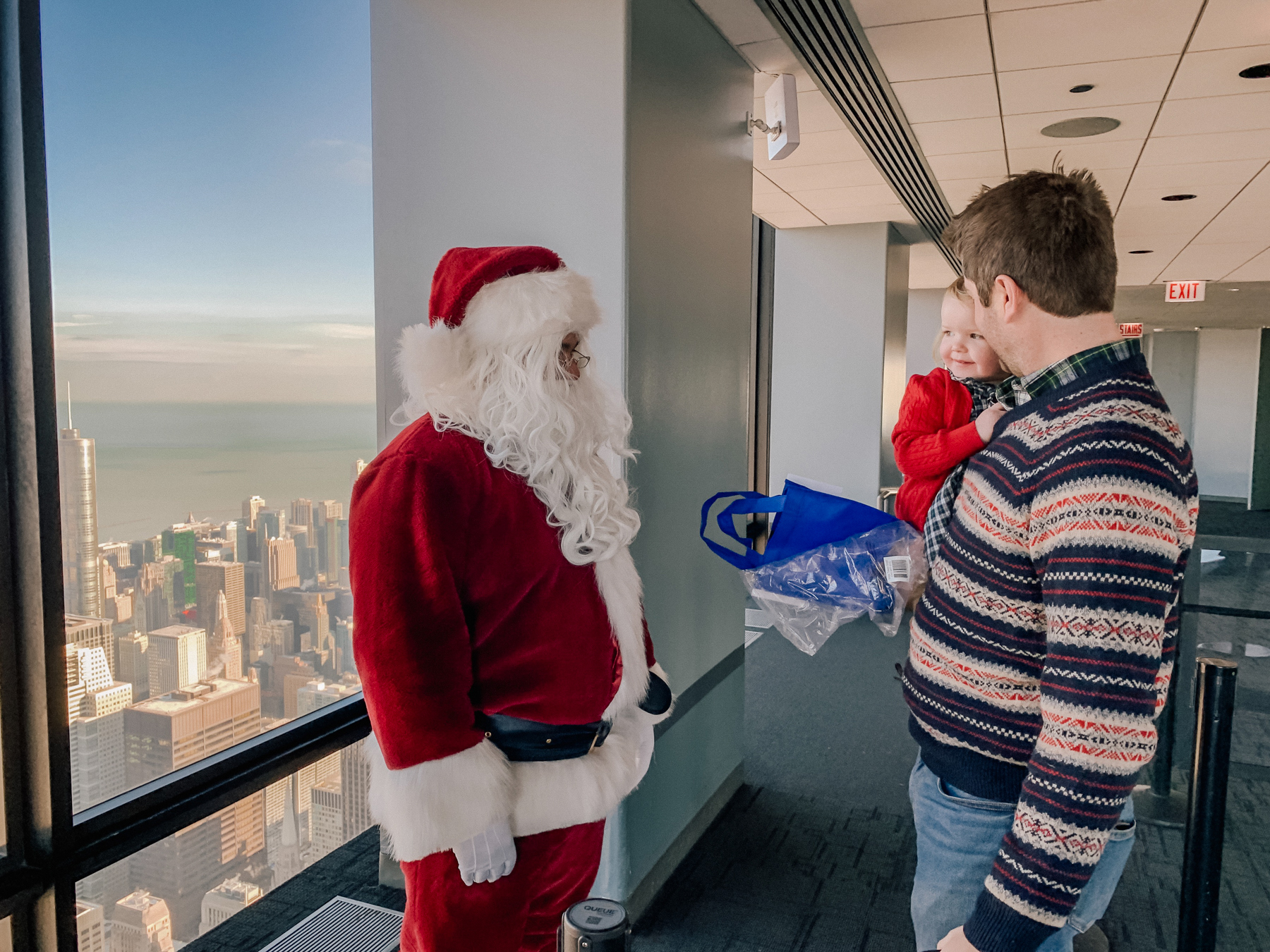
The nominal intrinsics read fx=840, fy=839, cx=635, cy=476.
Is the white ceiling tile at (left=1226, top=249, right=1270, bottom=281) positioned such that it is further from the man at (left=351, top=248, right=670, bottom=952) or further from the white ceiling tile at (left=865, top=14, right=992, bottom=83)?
the man at (left=351, top=248, right=670, bottom=952)

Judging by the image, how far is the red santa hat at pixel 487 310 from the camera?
1491 millimetres

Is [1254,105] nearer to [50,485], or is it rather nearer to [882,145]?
[882,145]

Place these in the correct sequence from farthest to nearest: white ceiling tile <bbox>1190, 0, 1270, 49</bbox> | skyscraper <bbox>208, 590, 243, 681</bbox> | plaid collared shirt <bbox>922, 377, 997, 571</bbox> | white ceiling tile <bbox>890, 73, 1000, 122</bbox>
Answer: white ceiling tile <bbox>890, 73, 1000, 122</bbox>, white ceiling tile <bbox>1190, 0, 1270, 49</bbox>, skyscraper <bbox>208, 590, 243, 681</bbox>, plaid collared shirt <bbox>922, 377, 997, 571</bbox>

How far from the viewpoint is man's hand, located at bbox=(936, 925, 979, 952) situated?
93cm

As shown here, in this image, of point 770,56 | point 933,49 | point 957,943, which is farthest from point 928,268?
point 957,943

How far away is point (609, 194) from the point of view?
216 centimetres

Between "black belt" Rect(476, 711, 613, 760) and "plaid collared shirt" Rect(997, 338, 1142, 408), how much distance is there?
0.92m

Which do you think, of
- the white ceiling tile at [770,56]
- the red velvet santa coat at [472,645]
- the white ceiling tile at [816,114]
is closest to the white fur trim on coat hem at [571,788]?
the red velvet santa coat at [472,645]

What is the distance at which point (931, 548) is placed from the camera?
120cm

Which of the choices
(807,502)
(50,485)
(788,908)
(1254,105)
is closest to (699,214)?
(807,502)

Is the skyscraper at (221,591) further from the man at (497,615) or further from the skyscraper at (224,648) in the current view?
the man at (497,615)

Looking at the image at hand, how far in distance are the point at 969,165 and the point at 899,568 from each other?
4.12 metres

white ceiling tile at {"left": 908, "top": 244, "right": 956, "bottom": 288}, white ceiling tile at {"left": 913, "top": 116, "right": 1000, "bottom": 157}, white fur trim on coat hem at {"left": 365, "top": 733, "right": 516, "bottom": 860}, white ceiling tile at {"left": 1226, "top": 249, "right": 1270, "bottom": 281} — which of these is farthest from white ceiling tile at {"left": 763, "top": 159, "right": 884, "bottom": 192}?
white ceiling tile at {"left": 1226, "top": 249, "right": 1270, "bottom": 281}

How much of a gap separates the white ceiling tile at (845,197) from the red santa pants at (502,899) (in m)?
4.53
